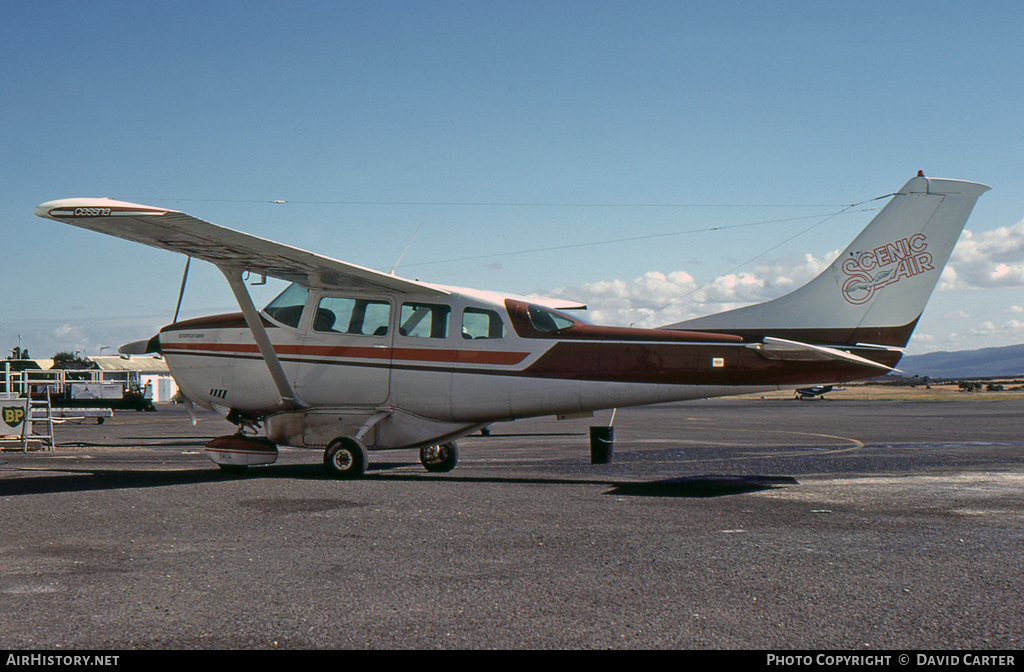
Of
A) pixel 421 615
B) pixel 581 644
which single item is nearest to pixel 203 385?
pixel 421 615

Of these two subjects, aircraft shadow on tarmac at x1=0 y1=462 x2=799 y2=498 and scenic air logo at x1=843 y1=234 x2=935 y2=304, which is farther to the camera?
scenic air logo at x1=843 y1=234 x2=935 y2=304

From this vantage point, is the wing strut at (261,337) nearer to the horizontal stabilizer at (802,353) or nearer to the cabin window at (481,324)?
the cabin window at (481,324)

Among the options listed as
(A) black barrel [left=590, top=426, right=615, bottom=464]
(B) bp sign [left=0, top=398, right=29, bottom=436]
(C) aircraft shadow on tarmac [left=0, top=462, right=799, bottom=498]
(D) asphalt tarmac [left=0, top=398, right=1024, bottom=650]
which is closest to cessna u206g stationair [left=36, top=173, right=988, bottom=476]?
(C) aircraft shadow on tarmac [left=0, top=462, right=799, bottom=498]

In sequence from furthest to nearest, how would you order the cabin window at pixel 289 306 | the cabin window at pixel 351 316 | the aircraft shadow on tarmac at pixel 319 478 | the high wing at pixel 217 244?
the cabin window at pixel 289 306
the cabin window at pixel 351 316
the aircraft shadow on tarmac at pixel 319 478
the high wing at pixel 217 244

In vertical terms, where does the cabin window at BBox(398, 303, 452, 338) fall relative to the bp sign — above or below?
above

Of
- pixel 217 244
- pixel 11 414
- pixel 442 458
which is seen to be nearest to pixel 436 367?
pixel 442 458

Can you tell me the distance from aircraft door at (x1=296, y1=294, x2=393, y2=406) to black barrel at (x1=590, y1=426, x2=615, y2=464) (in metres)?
3.52

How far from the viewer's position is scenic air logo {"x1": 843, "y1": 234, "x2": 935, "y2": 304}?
1051 cm

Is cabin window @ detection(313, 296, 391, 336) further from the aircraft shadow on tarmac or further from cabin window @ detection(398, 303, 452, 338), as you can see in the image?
the aircraft shadow on tarmac

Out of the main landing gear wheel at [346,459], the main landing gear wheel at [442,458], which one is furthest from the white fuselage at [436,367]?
the main landing gear wheel at [442,458]

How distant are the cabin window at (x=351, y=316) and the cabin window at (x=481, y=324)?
4.06 ft

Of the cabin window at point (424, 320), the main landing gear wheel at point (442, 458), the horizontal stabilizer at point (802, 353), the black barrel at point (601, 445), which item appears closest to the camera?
the horizontal stabilizer at point (802, 353)

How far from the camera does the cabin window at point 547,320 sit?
11.1m
